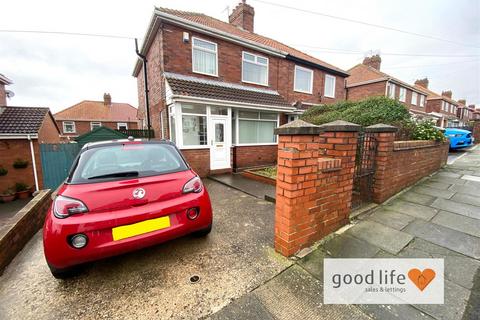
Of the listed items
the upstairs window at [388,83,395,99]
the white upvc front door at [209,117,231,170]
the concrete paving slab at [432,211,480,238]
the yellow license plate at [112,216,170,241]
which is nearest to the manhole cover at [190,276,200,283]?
the yellow license plate at [112,216,170,241]

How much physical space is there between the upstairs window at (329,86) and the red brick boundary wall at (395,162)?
8.43m

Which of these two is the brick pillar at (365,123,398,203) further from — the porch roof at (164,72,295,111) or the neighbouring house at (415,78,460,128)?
the neighbouring house at (415,78,460,128)

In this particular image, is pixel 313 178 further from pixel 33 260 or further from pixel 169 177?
pixel 33 260

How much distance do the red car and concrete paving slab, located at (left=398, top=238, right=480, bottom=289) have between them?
7.84 feet

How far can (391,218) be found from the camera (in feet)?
9.92

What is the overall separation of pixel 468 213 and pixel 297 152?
3412 millimetres

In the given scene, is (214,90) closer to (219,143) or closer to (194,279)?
(219,143)

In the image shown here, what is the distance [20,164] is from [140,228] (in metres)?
10.1

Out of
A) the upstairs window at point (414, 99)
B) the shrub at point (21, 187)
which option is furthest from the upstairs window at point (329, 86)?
the shrub at point (21, 187)

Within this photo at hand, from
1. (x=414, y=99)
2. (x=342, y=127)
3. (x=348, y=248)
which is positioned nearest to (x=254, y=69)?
(x=342, y=127)

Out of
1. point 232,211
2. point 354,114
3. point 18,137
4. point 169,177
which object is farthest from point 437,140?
point 18,137

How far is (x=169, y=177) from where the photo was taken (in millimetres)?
2254

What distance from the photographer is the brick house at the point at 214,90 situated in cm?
665

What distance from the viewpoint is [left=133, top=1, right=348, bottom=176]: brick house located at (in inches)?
262
